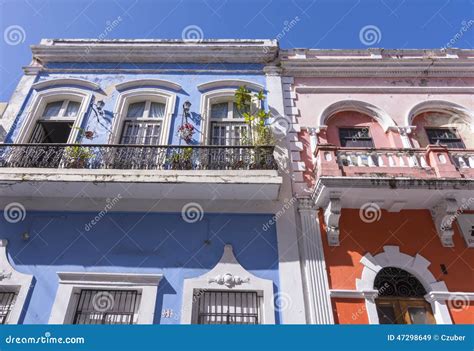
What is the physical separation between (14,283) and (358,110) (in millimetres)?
8318

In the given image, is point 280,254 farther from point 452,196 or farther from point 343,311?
point 452,196

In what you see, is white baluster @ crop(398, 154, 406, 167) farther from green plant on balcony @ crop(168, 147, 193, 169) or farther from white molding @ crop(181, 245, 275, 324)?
green plant on balcony @ crop(168, 147, 193, 169)

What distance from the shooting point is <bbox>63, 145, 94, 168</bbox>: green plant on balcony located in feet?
22.9

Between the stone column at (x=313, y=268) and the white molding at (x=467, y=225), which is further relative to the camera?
the white molding at (x=467, y=225)

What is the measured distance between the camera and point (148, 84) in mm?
8953

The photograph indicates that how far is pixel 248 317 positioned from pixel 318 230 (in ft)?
6.89

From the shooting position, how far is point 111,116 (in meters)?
8.27

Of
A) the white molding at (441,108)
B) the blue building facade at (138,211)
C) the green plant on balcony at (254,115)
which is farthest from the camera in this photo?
the white molding at (441,108)

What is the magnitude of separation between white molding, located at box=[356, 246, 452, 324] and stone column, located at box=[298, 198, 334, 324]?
65 cm

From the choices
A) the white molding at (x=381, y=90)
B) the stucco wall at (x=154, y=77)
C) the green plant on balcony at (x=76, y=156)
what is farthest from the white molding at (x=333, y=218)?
the green plant on balcony at (x=76, y=156)

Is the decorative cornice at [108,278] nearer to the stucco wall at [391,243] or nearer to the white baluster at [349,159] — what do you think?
the stucco wall at [391,243]

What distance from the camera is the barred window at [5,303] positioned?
5.86m

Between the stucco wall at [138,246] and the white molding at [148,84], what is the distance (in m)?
3.68

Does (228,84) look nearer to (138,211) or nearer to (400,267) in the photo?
(138,211)
